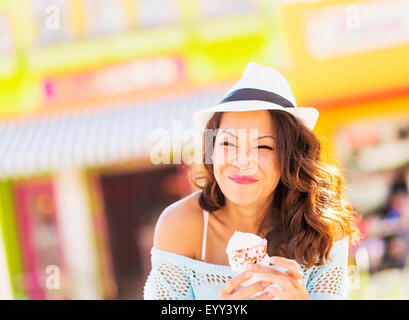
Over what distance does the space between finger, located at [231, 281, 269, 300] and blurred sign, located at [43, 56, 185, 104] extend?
5.55 meters

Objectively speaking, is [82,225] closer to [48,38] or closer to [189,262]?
[48,38]

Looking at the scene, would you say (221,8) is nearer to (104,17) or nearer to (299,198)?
(104,17)

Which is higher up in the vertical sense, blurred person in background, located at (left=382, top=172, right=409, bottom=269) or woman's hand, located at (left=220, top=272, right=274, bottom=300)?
woman's hand, located at (left=220, top=272, right=274, bottom=300)

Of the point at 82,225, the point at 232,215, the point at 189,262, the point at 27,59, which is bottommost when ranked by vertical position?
the point at 82,225

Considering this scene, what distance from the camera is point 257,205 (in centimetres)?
218

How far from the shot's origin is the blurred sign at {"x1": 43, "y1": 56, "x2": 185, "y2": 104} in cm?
722

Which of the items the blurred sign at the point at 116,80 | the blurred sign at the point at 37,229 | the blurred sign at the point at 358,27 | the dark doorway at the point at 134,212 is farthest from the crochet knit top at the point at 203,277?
the dark doorway at the point at 134,212

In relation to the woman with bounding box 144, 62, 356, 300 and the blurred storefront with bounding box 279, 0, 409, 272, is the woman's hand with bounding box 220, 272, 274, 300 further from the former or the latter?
the blurred storefront with bounding box 279, 0, 409, 272

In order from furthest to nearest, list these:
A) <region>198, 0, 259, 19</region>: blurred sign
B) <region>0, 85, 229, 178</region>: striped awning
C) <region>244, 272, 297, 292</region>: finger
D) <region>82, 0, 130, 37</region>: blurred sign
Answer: <region>82, 0, 130, 37</region>: blurred sign → <region>198, 0, 259, 19</region>: blurred sign → <region>0, 85, 229, 178</region>: striped awning → <region>244, 272, 297, 292</region>: finger

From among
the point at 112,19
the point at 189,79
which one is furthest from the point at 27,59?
the point at 189,79

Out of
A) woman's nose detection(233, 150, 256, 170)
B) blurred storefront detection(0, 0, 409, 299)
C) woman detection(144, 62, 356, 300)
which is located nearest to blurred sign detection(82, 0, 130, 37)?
blurred storefront detection(0, 0, 409, 299)

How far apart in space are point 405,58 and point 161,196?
4197mm

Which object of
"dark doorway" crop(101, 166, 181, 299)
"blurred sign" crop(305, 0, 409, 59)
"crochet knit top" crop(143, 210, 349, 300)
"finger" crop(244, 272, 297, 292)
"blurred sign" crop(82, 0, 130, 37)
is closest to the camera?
"finger" crop(244, 272, 297, 292)
